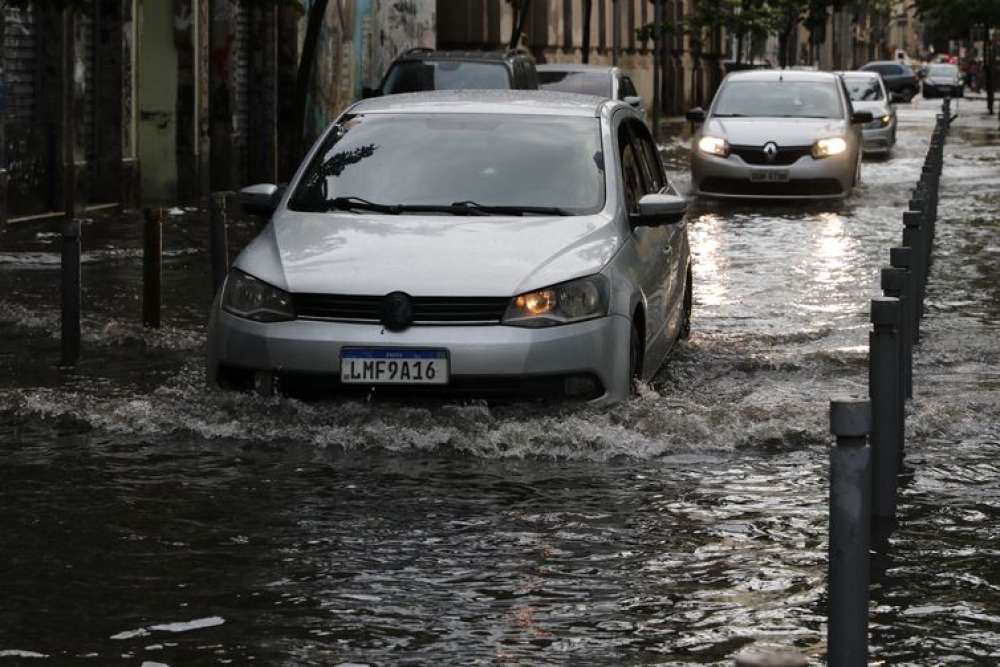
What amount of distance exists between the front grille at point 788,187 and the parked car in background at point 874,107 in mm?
10937

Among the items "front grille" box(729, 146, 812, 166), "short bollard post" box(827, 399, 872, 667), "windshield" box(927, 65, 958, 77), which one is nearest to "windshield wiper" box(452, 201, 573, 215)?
"short bollard post" box(827, 399, 872, 667)

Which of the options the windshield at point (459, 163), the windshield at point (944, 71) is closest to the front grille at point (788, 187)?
the windshield at point (459, 163)

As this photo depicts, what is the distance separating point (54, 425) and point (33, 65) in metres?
13.2

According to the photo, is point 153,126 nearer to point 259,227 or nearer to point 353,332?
point 259,227

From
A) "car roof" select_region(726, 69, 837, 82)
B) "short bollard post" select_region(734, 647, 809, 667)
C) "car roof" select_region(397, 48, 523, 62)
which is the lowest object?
"short bollard post" select_region(734, 647, 809, 667)

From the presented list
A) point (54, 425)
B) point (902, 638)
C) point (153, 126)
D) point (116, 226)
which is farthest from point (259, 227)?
point (902, 638)

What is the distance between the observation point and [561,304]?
9.36 m

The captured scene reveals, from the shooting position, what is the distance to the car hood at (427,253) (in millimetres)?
9281

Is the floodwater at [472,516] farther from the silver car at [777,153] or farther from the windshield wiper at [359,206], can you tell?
the silver car at [777,153]

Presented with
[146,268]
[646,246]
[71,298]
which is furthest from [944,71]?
[646,246]

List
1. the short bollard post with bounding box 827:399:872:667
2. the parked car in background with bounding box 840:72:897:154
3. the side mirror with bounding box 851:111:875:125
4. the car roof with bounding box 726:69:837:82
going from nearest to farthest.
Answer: the short bollard post with bounding box 827:399:872:667 < the side mirror with bounding box 851:111:875:125 < the car roof with bounding box 726:69:837:82 < the parked car in background with bounding box 840:72:897:154

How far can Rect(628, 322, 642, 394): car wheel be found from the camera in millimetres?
9773

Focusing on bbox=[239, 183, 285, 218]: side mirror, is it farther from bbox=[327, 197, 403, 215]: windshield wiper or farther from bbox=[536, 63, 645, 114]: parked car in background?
bbox=[536, 63, 645, 114]: parked car in background

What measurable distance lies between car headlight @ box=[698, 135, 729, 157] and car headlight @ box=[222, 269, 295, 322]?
16.6 meters
